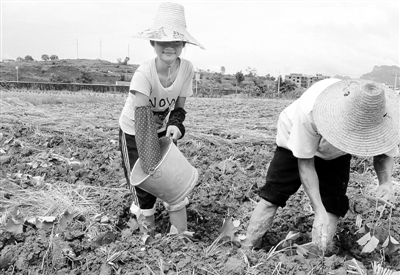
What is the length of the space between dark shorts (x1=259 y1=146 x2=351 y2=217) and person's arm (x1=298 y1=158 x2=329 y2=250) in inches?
11.3

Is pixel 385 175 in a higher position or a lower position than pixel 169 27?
lower

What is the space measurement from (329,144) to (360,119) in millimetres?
345

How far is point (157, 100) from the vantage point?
2496mm

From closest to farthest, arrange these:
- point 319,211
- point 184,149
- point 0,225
Answer: 1. point 319,211
2. point 0,225
3. point 184,149

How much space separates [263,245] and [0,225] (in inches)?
63.2

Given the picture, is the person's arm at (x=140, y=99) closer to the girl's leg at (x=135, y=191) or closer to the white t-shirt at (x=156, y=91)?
the white t-shirt at (x=156, y=91)

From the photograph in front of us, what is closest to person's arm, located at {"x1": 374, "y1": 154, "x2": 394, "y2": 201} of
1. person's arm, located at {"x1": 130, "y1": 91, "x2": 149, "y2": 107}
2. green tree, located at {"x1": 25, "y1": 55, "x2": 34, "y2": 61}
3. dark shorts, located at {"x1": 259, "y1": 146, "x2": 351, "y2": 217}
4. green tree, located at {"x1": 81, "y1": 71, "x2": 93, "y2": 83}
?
dark shorts, located at {"x1": 259, "y1": 146, "x2": 351, "y2": 217}

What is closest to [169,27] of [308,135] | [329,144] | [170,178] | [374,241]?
[170,178]

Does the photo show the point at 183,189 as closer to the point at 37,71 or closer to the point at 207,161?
the point at 207,161

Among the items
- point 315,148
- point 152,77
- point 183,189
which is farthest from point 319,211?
point 152,77

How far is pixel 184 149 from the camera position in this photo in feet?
16.8

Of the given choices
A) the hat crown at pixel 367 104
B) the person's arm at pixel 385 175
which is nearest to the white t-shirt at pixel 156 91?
the hat crown at pixel 367 104

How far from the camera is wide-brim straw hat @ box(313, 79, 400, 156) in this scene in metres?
1.81

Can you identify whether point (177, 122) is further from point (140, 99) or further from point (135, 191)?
point (135, 191)
